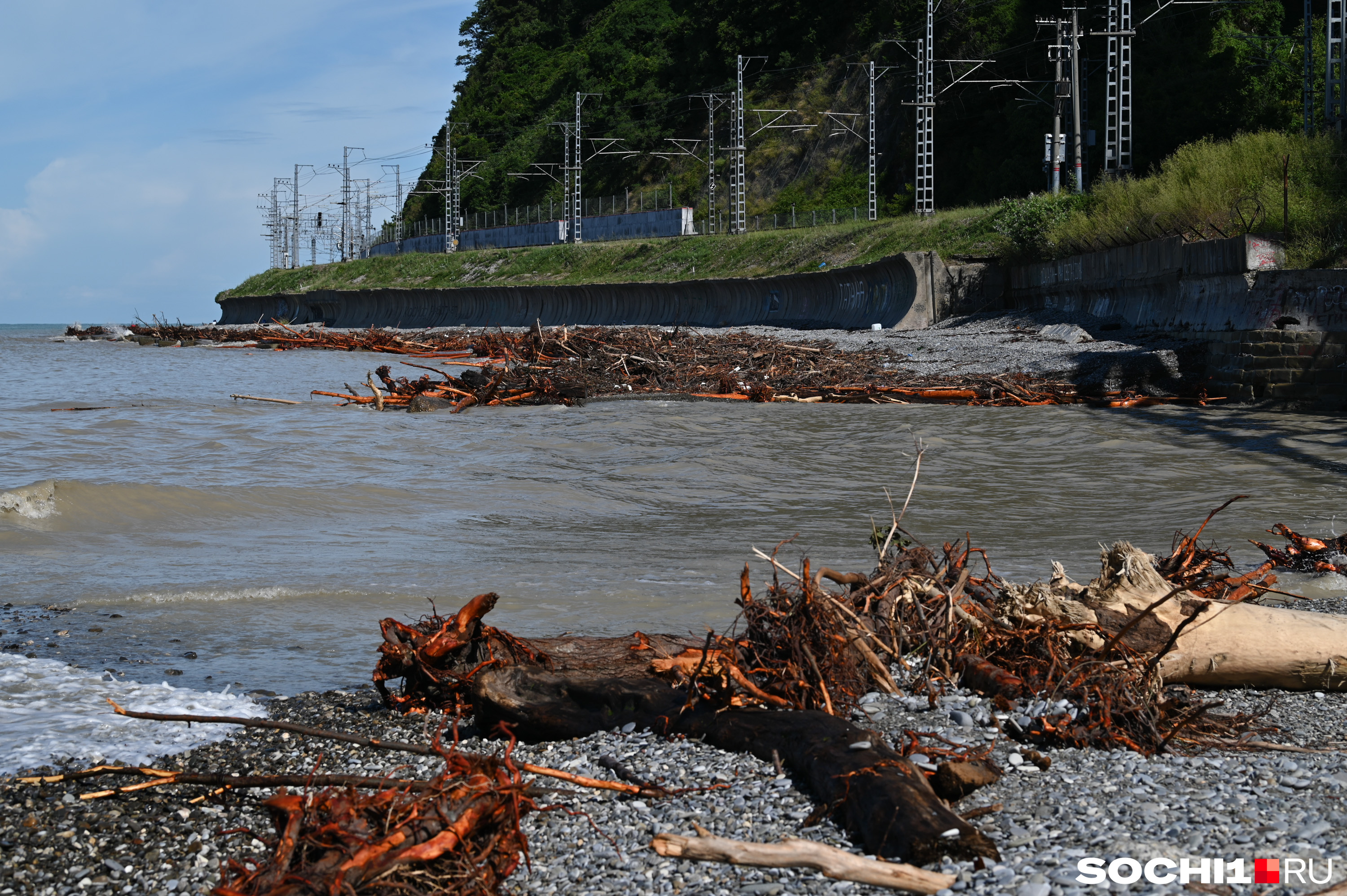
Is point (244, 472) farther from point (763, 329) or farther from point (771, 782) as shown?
point (763, 329)

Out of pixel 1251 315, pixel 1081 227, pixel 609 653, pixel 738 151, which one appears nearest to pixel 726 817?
pixel 609 653

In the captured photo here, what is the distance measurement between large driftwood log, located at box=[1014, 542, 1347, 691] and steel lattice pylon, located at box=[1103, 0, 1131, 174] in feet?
99.7

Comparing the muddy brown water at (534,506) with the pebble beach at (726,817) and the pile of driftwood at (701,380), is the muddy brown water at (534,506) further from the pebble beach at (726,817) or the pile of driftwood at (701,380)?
the pebble beach at (726,817)

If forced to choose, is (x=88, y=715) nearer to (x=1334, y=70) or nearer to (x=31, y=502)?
(x=31, y=502)

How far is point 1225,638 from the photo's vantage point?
456cm

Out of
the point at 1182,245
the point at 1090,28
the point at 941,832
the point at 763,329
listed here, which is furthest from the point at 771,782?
the point at 1090,28

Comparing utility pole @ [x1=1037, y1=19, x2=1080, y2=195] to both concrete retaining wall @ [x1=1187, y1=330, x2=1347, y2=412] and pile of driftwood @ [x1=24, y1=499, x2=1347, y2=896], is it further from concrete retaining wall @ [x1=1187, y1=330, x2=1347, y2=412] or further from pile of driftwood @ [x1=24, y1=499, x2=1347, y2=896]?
pile of driftwood @ [x1=24, y1=499, x2=1347, y2=896]

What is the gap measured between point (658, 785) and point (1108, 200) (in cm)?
2785

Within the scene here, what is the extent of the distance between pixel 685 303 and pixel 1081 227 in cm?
2046

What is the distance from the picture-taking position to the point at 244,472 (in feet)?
40.9

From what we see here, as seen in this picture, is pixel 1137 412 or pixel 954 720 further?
pixel 1137 412

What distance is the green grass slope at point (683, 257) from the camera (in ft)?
132

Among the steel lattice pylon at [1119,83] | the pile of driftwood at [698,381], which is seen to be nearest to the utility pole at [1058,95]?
the steel lattice pylon at [1119,83]

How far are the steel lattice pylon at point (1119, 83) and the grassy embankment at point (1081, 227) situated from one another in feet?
4.92
